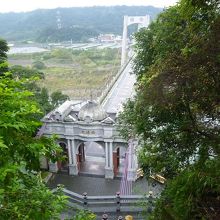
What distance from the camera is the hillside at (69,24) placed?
443ft

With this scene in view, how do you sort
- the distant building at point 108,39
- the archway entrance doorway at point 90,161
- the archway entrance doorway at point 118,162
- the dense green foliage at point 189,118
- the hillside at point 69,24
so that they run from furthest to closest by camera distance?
the distant building at point 108,39 < the hillside at point 69,24 < the archway entrance doorway at point 90,161 < the archway entrance doorway at point 118,162 < the dense green foliage at point 189,118

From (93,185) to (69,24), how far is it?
153 meters

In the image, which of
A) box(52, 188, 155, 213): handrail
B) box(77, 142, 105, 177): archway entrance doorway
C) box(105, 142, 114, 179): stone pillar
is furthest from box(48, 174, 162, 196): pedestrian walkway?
box(52, 188, 155, 213): handrail

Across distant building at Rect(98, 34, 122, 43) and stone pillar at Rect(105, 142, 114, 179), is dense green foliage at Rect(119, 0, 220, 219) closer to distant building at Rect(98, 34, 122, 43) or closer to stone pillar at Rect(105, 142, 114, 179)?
stone pillar at Rect(105, 142, 114, 179)

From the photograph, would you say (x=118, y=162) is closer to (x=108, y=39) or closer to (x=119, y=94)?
(x=119, y=94)

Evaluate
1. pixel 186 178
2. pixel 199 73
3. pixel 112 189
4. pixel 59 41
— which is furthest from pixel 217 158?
pixel 59 41

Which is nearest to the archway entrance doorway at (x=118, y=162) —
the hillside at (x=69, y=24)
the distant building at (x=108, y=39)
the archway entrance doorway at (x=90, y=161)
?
the archway entrance doorway at (x=90, y=161)

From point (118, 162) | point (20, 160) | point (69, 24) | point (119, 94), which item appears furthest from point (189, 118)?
point (69, 24)

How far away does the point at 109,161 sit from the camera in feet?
65.4

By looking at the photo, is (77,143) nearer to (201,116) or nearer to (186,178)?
(201,116)

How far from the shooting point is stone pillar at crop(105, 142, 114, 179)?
1959 centimetres

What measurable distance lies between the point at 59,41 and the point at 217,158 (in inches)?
5208

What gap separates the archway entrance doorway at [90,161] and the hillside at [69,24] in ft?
Answer: 364

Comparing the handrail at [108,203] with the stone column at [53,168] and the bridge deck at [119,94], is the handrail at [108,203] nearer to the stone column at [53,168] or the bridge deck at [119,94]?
the stone column at [53,168]
